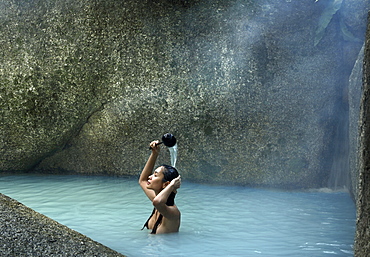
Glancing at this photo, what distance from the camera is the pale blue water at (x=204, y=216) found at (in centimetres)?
394

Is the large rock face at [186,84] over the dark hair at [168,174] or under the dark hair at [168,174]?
over

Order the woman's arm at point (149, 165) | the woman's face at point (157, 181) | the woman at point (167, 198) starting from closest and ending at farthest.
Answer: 1. the woman at point (167, 198)
2. the woman's face at point (157, 181)
3. the woman's arm at point (149, 165)

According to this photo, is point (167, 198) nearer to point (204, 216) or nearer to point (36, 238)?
Result: point (204, 216)

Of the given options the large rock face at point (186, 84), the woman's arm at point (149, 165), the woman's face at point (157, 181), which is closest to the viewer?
the woman's face at point (157, 181)

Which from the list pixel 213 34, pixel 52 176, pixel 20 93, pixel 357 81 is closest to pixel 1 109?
pixel 20 93

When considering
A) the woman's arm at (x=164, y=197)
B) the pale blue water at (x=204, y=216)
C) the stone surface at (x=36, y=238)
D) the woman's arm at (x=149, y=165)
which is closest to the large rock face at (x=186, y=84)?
the pale blue water at (x=204, y=216)

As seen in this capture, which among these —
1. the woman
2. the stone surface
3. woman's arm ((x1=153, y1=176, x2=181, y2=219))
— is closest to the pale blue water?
the woman

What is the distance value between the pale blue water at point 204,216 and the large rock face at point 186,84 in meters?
0.42

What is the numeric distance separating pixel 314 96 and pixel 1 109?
4.25 m

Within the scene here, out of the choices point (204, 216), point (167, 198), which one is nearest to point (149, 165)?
point (167, 198)

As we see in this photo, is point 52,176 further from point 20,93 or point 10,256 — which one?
point 10,256

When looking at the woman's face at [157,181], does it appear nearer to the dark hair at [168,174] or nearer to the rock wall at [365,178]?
the dark hair at [168,174]

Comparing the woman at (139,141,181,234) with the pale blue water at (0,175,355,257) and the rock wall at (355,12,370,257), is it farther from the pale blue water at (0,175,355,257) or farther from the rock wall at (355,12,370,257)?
the rock wall at (355,12,370,257)

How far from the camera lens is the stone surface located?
257cm
